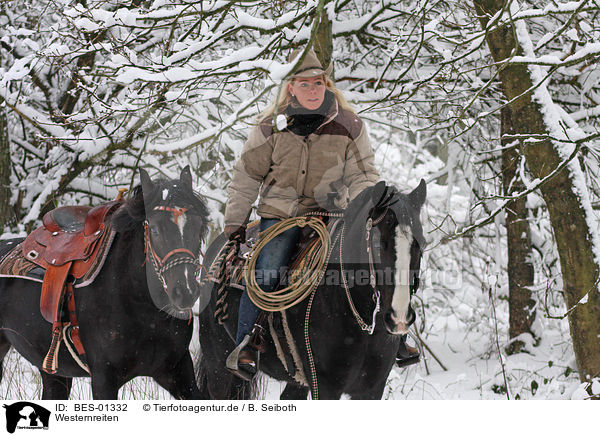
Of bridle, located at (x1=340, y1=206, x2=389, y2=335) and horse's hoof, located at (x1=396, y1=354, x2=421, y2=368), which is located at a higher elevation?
bridle, located at (x1=340, y1=206, x2=389, y2=335)

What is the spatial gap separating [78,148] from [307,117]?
3804mm

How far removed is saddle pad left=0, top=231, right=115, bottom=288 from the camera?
383 centimetres

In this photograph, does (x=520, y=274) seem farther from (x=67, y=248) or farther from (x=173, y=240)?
(x=67, y=248)


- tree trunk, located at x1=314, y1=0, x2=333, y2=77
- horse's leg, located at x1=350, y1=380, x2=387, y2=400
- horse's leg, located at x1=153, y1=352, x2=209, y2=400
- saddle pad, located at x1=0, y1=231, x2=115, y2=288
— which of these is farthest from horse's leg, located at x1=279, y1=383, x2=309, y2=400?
tree trunk, located at x1=314, y1=0, x2=333, y2=77

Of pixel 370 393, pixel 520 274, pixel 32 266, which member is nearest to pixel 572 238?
pixel 370 393

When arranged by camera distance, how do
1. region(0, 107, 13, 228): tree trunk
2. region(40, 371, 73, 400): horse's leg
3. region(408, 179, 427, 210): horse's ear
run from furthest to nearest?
1. region(0, 107, 13, 228): tree trunk
2. region(40, 371, 73, 400): horse's leg
3. region(408, 179, 427, 210): horse's ear

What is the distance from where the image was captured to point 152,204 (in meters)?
3.62

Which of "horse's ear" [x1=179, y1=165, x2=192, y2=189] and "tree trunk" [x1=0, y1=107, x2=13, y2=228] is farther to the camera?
"tree trunk" [x1=0, y1=107, x2=13, y2=228]

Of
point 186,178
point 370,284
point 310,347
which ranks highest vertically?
point 186,178

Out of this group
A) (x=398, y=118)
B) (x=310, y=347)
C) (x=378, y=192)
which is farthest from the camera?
(x=398, y=118)

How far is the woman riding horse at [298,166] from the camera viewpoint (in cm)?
378

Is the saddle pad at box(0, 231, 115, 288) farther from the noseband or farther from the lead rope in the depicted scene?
the lead rope

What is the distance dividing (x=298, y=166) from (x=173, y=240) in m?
0.93

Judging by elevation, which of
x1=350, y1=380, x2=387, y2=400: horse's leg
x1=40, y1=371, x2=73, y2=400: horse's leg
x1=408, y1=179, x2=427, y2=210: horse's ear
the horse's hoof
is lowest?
x1=40, y1=371, x2=73, y2=400: horse's leg
